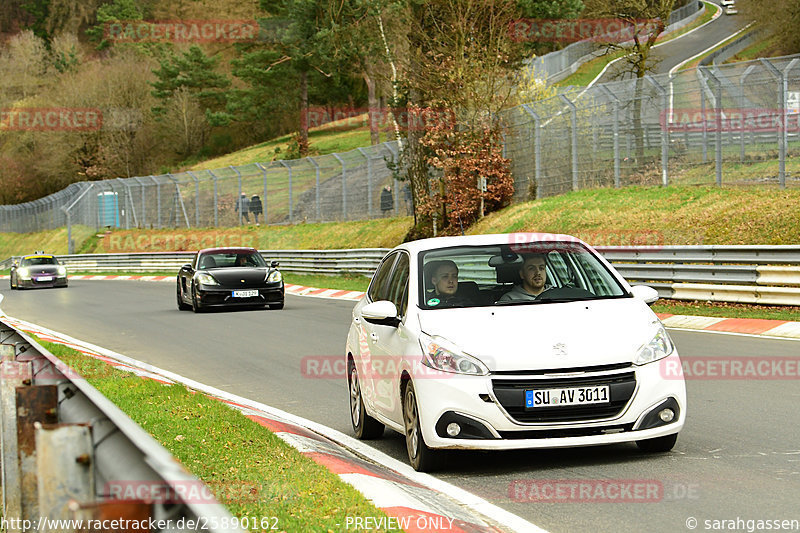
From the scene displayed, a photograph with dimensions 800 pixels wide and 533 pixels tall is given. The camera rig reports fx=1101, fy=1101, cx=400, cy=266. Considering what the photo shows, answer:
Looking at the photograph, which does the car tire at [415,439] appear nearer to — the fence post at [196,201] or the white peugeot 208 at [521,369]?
the white peugeot 208 at [521,369]

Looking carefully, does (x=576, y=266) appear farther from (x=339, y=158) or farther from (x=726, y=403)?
(x=339, y=158)

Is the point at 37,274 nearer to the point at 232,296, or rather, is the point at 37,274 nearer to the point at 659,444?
the point at 232,296

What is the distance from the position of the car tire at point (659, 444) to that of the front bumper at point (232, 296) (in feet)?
57.2

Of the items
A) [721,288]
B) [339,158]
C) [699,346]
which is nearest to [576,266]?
[699,346]

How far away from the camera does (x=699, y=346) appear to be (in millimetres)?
13859

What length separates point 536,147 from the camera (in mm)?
31453

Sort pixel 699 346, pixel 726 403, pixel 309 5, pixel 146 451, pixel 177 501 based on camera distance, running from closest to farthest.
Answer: pixel 177 501
pixel 146 451
pixel 726 403
pixel 699 346
pixel 309 5

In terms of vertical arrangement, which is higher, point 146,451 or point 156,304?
point 146,451

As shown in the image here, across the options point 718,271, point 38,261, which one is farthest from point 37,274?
point 718,271

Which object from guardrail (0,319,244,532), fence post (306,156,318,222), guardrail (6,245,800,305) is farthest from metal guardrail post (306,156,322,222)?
guardrail (0,319,244,532)

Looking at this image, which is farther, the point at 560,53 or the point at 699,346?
the point at 560,53

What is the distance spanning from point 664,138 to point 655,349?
67.6 feet

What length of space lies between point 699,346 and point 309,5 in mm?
57423

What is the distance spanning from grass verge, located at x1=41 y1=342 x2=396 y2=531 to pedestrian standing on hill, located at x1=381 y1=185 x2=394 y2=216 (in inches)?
1178
